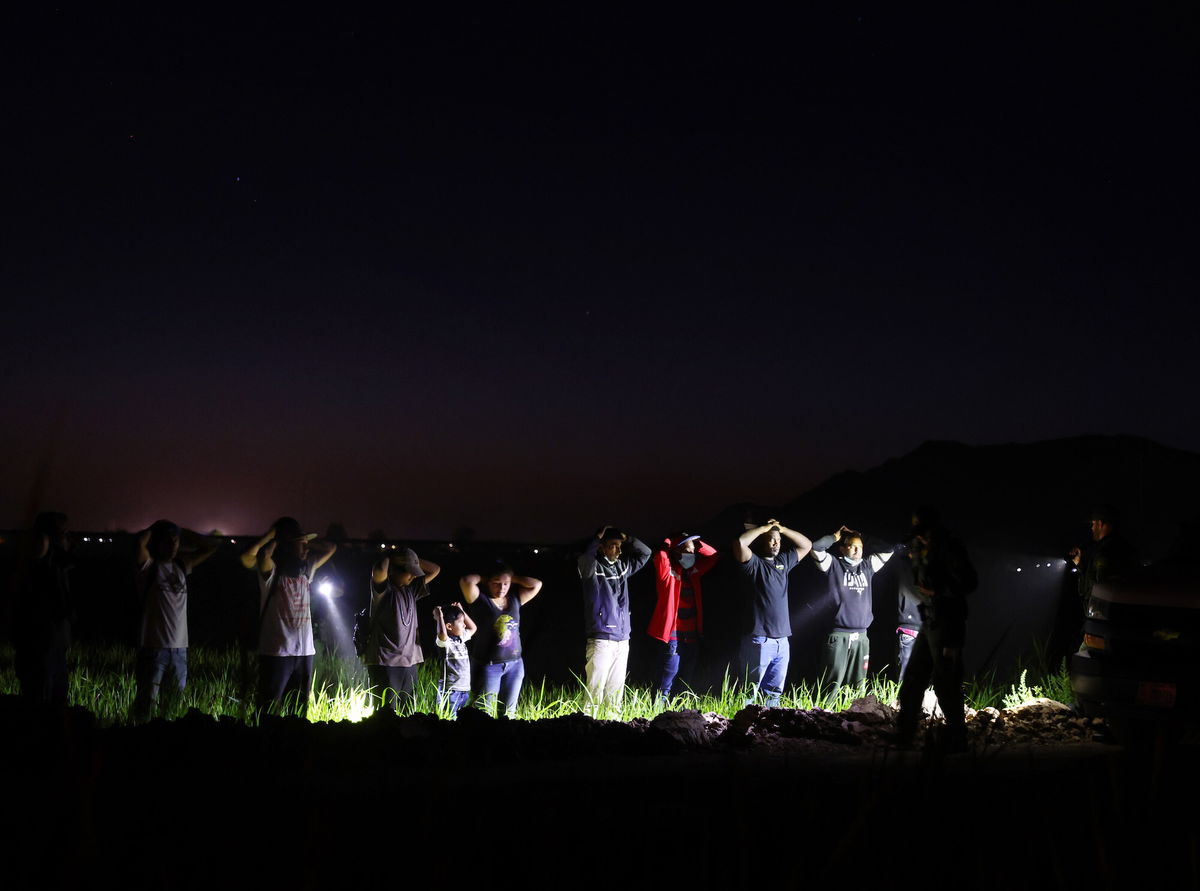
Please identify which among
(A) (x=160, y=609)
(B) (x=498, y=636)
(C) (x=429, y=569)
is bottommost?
(B) (x=498, y=636)

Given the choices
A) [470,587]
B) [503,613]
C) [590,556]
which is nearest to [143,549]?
[470,587]

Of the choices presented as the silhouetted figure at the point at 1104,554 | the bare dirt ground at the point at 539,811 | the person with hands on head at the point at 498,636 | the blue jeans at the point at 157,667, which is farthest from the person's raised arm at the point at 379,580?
the silhouetted figure at the point at 1104,554

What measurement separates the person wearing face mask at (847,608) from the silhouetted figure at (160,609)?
18.5 ft

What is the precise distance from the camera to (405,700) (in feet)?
29.1

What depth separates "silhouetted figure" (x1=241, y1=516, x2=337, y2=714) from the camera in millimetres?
8570

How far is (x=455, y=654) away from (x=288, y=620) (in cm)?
136

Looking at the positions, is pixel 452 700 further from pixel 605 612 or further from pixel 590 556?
pixel 590 556

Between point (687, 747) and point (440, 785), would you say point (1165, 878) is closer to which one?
point (440, 785)

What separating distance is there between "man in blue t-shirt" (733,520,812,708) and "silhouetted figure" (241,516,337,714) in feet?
12.2

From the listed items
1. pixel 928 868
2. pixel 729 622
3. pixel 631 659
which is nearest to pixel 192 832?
pixel 928 868

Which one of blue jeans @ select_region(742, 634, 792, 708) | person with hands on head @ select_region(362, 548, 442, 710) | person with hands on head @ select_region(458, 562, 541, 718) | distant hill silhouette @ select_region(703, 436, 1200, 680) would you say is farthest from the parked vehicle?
distant hill silhouette @ select_region(703, 436, 1200, 680)

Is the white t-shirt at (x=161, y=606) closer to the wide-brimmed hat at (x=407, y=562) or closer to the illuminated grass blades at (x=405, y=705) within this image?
the illuminated grass blades at (x=405, y=705)

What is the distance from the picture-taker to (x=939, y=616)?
26.7 feet

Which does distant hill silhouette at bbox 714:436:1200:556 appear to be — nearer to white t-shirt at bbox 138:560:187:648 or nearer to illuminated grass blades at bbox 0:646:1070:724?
illuminated grass blades at bbox 0:646:1070:724
